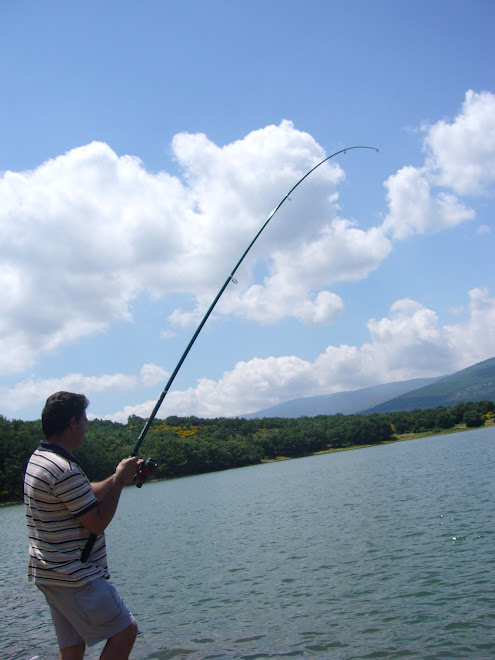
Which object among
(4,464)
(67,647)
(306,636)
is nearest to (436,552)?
(306,636)

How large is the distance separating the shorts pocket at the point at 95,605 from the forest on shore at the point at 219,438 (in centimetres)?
8331

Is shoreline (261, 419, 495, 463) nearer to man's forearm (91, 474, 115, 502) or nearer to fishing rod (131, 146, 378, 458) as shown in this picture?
fishing rod (131, 146, 378, 458)

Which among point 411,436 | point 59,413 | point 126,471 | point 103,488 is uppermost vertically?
point 59,413

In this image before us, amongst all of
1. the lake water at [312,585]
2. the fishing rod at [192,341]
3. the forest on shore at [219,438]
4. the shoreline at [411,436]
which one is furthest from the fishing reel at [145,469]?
the shoreline at [411,436]

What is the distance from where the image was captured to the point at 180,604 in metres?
14.7

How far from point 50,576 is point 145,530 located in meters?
30.1

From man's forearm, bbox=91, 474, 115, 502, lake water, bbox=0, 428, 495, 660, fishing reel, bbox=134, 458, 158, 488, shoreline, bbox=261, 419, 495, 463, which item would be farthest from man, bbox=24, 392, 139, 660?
shoreline, bbox=261, 419, 495, 463

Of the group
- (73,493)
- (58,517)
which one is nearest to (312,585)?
(58,517)

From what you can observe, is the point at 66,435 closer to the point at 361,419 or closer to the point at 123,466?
the point at 123,466

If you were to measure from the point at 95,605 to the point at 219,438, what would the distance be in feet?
474

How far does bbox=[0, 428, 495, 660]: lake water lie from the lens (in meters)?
10.4

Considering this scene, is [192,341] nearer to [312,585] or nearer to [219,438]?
[312,585]

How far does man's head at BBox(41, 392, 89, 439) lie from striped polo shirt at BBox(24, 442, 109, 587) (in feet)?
0.73

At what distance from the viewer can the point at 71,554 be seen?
4.42m
